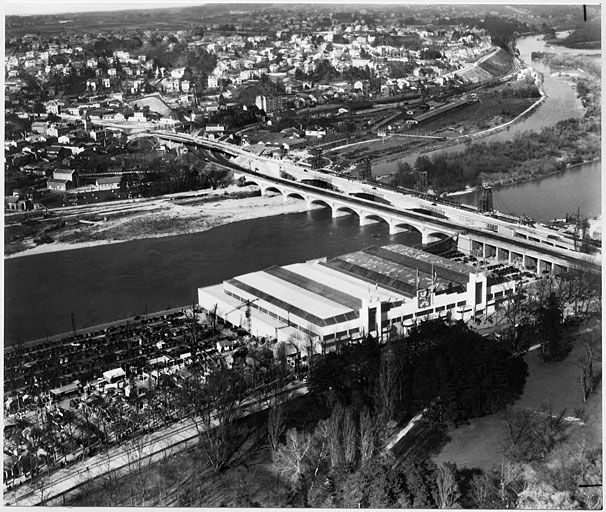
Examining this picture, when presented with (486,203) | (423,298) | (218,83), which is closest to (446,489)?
(423,298)

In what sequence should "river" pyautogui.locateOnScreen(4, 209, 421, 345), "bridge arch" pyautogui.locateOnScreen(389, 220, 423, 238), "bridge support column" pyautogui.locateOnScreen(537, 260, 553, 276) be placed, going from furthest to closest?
"bridge arch" pyautogui.locateOnScreen(389, 220, 423, 238)
"bridge support column" pyautogui.locateOnScreen(537, 260, 553, 276)
"river" pyautogui.locateOnScreen(4, 209, 421, 345)

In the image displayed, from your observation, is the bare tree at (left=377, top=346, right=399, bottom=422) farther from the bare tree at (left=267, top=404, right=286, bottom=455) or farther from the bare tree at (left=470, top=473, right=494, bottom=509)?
the bare tree at (left=470, top=473, right=494, bottom=509)

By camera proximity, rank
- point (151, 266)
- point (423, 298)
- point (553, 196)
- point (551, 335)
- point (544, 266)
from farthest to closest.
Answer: point (553, 196)
point (151, 266)
point (544, 266)
point (423, 298)
point (551, 335)

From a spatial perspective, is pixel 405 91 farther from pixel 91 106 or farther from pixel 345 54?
pixel 91 106

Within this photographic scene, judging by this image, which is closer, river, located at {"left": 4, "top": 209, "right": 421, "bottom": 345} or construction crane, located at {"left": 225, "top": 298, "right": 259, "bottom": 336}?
construction crane, located at {"left": 225, "top": 298, "right": 259, "bottom": 336}

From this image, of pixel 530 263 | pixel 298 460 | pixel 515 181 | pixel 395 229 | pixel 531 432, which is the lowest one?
pixel 515 181

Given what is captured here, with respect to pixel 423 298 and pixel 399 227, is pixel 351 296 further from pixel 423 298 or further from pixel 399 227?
pixel 399 227

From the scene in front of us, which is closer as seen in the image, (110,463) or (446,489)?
(446,489)

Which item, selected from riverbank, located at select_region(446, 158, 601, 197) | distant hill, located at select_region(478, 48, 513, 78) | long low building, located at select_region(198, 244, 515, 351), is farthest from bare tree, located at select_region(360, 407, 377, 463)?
distant hill, located at select_region(478, 48, 513, 78)

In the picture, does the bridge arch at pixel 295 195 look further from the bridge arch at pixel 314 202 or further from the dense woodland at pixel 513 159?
the dense woodland at pixel 513 159
